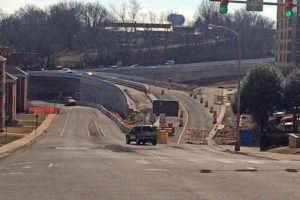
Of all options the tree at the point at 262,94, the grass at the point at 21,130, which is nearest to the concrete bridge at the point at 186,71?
the grass at the point at 21,130

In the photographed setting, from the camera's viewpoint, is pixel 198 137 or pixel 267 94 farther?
pixel 267 94

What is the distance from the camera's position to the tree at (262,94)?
6788 centimetres

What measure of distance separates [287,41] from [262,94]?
3117 inches

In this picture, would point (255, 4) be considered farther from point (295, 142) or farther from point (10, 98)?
point (10, 98)

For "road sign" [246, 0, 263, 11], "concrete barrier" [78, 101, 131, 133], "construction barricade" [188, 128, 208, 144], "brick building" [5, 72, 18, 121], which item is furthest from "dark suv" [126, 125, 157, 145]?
"road sign" [246, 0, 263, 11]

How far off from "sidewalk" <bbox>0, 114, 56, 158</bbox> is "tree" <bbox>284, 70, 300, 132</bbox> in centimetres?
2570

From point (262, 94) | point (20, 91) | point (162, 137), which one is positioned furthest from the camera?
point (20, 91)

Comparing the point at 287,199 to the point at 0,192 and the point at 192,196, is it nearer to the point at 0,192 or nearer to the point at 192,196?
the point at 192,196

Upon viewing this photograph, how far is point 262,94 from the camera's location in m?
67.8

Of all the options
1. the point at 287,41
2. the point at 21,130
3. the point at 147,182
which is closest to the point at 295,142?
the point at 147,182

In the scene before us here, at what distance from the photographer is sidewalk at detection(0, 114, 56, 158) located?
43597 mm

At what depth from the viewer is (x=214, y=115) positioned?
275 ft

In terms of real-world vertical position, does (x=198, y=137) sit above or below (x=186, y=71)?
below

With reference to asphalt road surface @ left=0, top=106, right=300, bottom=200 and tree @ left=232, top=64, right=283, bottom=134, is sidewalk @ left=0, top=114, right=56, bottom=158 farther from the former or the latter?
tree @ left=232, top=64, right=283, bottom=134
